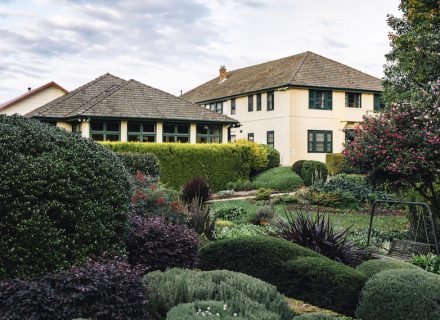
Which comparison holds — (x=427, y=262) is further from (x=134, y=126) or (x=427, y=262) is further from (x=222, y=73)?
(x=222, y=73)

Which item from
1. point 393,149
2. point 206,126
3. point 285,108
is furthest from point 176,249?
point 285,108

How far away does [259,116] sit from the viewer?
42.2 metres

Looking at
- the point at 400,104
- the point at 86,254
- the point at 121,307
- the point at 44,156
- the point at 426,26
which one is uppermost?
the point at 426,26

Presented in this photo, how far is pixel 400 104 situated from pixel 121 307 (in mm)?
10817

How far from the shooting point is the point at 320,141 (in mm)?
40250

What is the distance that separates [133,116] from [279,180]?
884 cm

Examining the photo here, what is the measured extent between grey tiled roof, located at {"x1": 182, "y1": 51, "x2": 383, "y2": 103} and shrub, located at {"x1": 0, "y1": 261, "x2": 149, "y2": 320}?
33.8m

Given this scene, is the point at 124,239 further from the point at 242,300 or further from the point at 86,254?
the point at 242,300

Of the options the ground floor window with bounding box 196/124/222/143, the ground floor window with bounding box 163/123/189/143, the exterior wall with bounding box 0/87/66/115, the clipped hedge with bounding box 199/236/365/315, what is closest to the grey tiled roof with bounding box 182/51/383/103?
the ground floor window with bounding box 196/124/222/143

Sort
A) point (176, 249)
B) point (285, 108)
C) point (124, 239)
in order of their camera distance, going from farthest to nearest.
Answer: point (285, 108)
point (176, 249)
point (124, 239)

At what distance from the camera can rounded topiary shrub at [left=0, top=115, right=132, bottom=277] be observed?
5738mm

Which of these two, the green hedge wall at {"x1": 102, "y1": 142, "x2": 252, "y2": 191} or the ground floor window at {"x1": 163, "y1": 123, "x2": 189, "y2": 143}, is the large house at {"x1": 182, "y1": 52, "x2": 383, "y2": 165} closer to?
the ground floor window at {"x1": 163, "y1": 123, "x2": 189, "y2": 143}

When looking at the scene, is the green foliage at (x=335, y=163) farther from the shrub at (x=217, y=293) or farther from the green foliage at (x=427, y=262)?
the shrub at (x=217, y=293)

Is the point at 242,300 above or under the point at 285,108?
under
